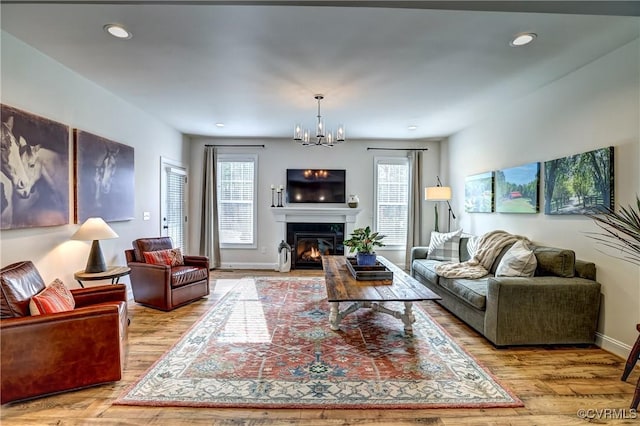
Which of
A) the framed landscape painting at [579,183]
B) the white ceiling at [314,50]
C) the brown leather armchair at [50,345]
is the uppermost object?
the white ceiling at [314,50]

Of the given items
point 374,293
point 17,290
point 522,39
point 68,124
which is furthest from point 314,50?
point 17,290

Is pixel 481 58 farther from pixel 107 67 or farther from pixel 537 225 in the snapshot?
pixel 107 67

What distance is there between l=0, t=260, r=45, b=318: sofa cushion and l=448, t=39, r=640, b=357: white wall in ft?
15.7

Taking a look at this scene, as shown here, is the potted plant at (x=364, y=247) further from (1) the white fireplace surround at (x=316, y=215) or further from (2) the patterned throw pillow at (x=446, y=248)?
(1) the white fireplace surround at (x=316, y=215)

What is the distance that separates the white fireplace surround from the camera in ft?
20.6

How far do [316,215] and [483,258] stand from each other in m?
3.25

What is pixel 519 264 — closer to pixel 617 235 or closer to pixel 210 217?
pixel 617 235

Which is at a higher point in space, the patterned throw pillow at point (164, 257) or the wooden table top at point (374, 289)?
the patterned throw pillow at point (164, 257)

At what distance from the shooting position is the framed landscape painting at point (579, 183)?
283 centimetres

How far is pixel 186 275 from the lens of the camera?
404 centimetres

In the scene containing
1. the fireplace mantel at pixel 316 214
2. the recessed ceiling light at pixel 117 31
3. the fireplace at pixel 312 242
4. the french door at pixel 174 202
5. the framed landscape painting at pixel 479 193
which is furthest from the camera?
the fireplace at pixel 312 242

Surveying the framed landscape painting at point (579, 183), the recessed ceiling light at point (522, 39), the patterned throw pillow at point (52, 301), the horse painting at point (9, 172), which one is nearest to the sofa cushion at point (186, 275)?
the patterned throw pillow at point (52, 301)

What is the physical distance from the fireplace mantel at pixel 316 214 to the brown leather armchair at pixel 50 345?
4104 mm

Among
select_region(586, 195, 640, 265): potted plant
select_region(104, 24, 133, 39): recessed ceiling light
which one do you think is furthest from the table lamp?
select_region(586, 195, 640, 265): potted plant
